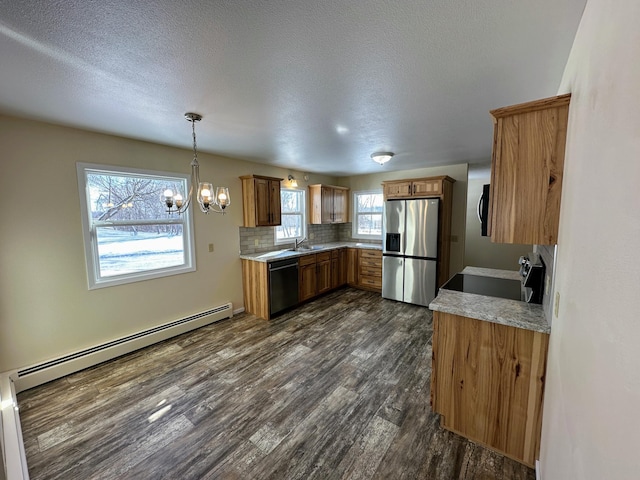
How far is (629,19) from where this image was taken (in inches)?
25.7

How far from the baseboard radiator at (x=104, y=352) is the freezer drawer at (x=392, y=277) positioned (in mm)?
2811

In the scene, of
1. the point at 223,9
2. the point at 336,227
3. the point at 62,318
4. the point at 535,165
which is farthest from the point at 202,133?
the point at 336,227

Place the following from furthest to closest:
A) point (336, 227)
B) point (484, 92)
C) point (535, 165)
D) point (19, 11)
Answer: point (336, 227) → point (484, 92) → point (535, 165) → point (19, 11)

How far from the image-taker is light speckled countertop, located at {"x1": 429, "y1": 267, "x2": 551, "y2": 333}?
1609 mm

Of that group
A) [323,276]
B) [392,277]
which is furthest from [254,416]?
[392,277]

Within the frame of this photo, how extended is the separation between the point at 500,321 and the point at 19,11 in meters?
2.89

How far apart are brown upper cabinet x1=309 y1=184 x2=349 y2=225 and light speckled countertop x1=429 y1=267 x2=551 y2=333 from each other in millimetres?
3508

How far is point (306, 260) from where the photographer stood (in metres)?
4.58

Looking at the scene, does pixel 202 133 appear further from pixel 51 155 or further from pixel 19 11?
pixel 19 11

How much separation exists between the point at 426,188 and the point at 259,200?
2694 millimetres

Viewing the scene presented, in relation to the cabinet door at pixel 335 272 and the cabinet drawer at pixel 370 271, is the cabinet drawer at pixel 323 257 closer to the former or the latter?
the cabinet door at pixel 335 272

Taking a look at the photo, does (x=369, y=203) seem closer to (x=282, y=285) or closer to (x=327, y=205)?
(x=327, y=205)

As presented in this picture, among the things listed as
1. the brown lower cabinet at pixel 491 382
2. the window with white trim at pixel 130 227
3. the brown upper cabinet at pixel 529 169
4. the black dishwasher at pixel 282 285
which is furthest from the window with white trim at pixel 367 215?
the brown upper cabinet at pixel 529 169

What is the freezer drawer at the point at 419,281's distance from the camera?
432 cm
